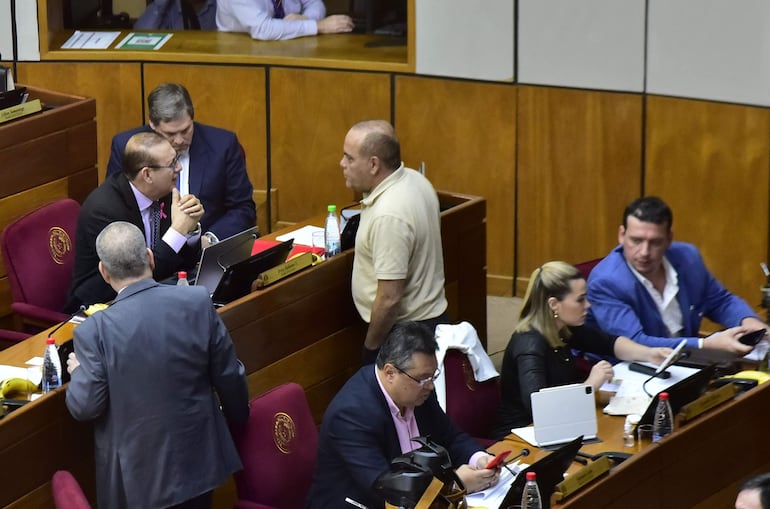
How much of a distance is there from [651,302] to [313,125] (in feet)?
10.0

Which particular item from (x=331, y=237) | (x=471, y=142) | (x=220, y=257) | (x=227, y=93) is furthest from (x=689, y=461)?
(x=227, y=93)

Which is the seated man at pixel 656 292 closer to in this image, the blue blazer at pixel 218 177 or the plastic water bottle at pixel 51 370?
the blue blazer at pixel 218 177

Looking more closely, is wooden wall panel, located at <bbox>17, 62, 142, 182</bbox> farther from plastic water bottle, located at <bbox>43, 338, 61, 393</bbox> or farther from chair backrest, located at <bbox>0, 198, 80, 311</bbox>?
plastic water bottle, located at <bbox>43, 338, 61, 393</bbox>

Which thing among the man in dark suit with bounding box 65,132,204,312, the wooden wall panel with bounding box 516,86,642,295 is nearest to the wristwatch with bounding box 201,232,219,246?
the man in dark suit with bounding box 65,132,204,312

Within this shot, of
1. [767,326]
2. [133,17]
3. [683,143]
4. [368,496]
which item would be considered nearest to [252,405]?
[368,496]

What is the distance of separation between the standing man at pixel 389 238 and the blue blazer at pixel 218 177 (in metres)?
0.82

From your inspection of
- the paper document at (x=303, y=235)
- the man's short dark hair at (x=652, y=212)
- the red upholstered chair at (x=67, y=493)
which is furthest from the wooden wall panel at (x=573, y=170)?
the red upholstered chair at (x=67, y=493)

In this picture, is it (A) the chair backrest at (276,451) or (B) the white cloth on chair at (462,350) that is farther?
(B) the white cloth on chair at (462,350)

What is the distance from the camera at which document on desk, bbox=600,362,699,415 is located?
4723 mm

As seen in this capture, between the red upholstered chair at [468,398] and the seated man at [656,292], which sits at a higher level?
the seated man at [656,292]

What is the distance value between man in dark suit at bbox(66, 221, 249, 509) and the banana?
0.19 metres

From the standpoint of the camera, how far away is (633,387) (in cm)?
489

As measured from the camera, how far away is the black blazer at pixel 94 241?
5.03 metres

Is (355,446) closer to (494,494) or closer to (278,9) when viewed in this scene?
(494,494)
